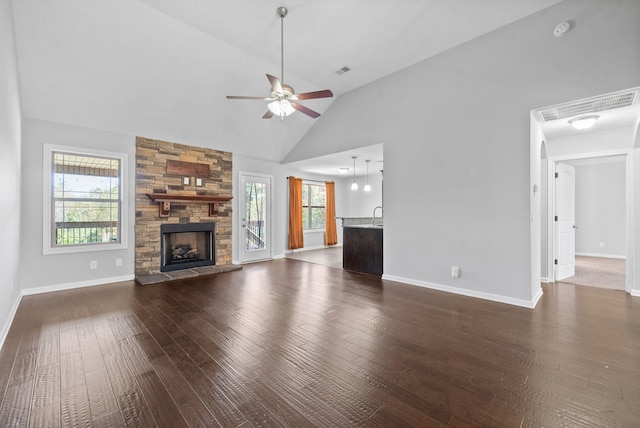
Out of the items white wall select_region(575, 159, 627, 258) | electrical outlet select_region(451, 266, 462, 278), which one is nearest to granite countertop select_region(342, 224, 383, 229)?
electrical outlet select_region(451, 266, 462, 278)

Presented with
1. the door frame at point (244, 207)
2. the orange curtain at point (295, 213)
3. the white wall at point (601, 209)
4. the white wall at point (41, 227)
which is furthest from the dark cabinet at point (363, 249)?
the white wall at point (601, 209)

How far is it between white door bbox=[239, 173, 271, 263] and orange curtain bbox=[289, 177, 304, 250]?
1.07 metres

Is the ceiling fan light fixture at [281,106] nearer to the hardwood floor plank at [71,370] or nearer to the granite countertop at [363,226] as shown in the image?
the hardwood floor plank at [71,370]

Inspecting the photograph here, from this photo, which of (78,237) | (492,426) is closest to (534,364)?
(492,426)

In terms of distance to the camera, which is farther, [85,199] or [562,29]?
[85,199]

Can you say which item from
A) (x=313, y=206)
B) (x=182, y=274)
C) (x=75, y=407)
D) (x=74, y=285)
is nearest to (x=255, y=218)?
(x=182, y=274)

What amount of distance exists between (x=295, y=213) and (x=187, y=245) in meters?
3.23

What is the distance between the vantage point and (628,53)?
9.36ft

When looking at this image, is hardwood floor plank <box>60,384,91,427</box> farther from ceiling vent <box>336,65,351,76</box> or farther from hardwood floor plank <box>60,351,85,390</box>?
ceiling vent <box>336,65,351,76</box>

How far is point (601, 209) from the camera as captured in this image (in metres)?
7.21

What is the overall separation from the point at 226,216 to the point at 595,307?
6.38 meters

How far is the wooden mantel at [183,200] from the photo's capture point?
5.20 m

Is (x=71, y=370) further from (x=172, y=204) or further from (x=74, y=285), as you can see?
(x=172, y=204)

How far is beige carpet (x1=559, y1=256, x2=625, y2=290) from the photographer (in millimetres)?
4648
